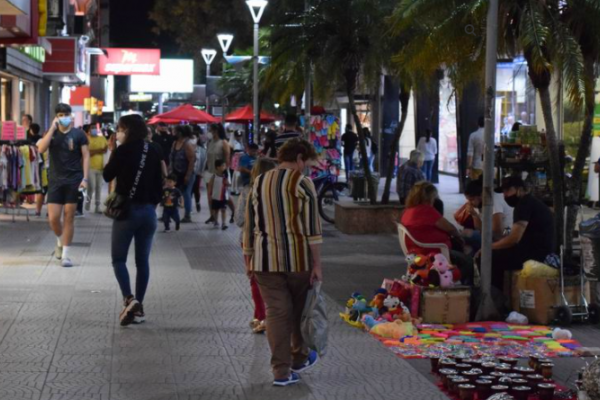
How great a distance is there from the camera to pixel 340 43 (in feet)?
61.6

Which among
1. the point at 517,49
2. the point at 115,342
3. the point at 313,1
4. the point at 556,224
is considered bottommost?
the point at 115,342

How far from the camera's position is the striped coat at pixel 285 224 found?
759 cm

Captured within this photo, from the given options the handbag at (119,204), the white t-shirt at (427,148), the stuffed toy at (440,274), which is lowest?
the stuffed toy at (440,274)

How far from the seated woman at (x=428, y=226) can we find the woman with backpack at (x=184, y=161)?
A: 939 centimetres

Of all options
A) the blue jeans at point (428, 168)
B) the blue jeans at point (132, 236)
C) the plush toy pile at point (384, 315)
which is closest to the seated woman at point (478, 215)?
the plush toy pile at point (384, 315)

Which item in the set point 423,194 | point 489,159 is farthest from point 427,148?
point 489,159

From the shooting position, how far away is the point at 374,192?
19.2 m

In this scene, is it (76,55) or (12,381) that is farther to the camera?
(76,55)

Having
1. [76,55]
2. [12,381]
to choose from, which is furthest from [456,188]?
[12,381]

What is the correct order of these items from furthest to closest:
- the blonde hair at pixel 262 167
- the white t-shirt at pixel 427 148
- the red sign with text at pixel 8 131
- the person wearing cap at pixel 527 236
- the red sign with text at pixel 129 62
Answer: the red sign with text at pixel 129 62 < the white t-shirt at pixel 427 148 < the red sign with text at pixel 8 131 < the person wearing cap at pixel 527 236 < the blonde hair at pixel 262 167

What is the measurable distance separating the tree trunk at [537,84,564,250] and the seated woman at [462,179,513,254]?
552 millimetres

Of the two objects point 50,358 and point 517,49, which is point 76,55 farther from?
point 50,358

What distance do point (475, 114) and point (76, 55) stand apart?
1152cm

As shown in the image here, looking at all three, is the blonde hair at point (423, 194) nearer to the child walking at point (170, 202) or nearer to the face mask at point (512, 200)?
the face mask at point (512, 200)
